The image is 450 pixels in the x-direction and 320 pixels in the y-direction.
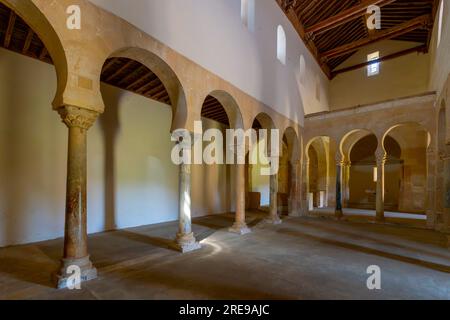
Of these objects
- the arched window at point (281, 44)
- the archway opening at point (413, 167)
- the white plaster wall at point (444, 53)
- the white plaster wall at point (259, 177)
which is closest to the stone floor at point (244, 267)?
the white plaster wall at point (444, 53)

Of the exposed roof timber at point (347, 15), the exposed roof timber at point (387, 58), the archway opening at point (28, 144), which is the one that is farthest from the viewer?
the exposed roof timber at point (387, 58)

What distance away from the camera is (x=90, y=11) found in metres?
4.28

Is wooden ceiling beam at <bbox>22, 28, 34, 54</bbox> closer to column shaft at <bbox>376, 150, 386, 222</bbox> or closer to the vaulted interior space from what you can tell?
the vaulted interior space

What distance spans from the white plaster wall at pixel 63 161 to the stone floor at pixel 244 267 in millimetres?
717

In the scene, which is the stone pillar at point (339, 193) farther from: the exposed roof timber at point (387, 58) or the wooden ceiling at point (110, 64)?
the exposed roof timber at point (387, 58)

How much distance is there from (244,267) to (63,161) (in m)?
5.42

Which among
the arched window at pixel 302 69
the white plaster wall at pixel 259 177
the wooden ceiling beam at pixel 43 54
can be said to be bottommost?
the white plaster wall at pixel 259 177

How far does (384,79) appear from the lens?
17375mm

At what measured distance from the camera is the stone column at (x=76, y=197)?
4020 mm

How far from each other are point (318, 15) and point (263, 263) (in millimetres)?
13125

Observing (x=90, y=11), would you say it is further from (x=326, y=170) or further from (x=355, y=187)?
(x=355, y=187)

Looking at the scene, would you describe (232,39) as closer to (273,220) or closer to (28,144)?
(28,144)

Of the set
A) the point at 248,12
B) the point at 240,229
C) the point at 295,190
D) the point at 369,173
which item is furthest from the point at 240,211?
the point at 369,173
